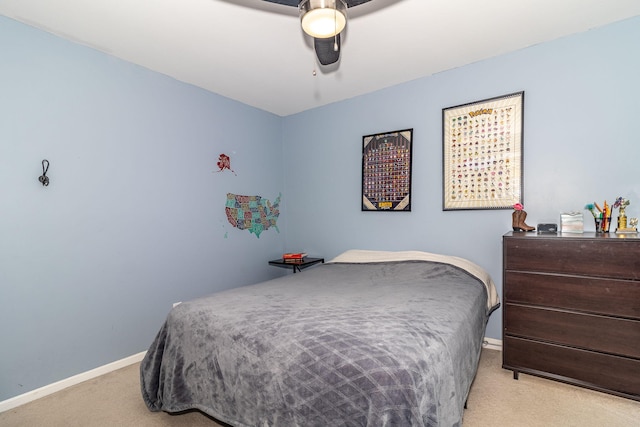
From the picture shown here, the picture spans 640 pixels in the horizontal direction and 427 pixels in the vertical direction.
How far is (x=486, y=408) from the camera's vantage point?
181 cm

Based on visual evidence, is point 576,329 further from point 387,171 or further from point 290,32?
point 290,32

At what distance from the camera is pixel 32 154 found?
205 centimetres

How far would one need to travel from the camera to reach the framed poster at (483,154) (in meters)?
2.49

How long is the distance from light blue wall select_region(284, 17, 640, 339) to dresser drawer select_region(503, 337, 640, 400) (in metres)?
0.57

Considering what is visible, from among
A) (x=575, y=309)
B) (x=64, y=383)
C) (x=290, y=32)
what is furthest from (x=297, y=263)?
(x=575, y=309)

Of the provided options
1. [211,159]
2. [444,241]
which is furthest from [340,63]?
[444,241]

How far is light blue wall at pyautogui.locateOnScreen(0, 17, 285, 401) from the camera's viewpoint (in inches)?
78.0

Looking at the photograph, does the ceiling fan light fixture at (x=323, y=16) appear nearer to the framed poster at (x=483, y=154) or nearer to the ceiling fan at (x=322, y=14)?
the ceiling fan at (x=322, y=14)

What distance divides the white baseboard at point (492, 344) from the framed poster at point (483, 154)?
110cm

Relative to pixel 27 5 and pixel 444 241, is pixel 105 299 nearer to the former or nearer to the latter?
pixel 27 5

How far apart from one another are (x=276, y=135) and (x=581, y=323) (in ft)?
10.9

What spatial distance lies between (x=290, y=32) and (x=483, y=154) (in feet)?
5.88

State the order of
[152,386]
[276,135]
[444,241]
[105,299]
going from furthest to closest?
[276,135] → [444,241] → [105,299] → [152,386]

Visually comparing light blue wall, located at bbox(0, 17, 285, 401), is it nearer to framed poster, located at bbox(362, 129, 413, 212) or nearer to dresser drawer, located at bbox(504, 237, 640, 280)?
framed poster, located at bbox(362, 129, 413, 212)
